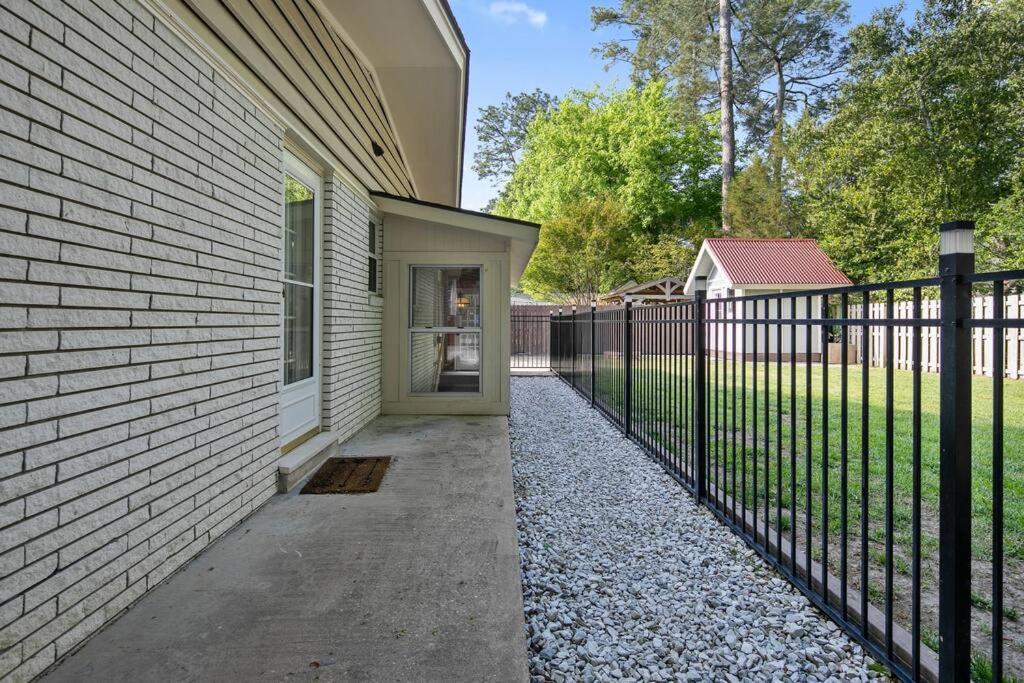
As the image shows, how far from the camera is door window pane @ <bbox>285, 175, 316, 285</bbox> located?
3905 mm

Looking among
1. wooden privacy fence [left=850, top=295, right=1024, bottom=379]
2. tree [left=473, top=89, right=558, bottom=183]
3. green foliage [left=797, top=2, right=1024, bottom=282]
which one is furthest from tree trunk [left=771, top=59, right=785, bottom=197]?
tree [left=473, top=89, right=558, bottom=183]

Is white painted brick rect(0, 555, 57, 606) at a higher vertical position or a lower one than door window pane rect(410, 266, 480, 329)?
lower

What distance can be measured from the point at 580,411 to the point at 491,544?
5.02 m

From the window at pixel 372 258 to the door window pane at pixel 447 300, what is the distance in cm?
49

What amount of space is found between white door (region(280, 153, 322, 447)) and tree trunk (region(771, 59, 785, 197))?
22574mm

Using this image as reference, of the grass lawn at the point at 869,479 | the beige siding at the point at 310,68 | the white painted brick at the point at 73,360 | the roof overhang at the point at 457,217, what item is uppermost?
the beige siding at the point at 310,68

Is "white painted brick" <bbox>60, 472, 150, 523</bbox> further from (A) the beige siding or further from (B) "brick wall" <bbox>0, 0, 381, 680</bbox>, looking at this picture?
(A) the beige siding

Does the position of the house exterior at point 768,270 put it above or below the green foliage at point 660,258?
below

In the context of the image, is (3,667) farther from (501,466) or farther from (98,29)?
(501,466)

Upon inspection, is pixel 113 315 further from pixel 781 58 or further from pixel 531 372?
pixel 781 58

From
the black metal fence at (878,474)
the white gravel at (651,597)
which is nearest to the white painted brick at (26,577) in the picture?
the white gravel at (651,597)

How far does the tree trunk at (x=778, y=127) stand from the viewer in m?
22.6

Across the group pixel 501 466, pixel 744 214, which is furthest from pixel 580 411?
pixel 744 214

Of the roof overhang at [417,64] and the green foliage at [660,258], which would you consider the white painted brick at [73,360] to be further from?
the green foliage at [660,258]
